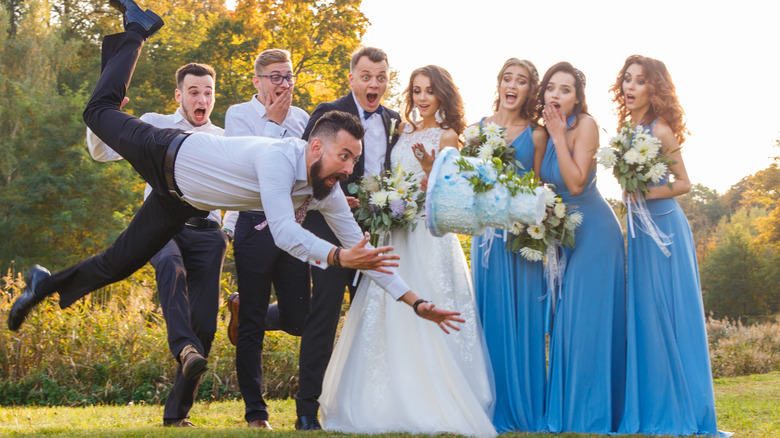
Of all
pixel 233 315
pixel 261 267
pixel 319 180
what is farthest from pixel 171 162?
pixel 233 315

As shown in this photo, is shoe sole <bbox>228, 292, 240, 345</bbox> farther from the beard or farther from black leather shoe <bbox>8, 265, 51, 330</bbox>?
the beard

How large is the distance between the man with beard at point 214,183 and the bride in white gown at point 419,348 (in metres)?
0.92

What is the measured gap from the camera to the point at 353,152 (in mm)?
4496

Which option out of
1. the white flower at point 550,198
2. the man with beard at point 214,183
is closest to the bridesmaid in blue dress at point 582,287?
the white flower at point 550,198

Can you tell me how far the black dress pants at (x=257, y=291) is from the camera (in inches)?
233

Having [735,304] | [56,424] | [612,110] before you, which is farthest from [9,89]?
[735,304]

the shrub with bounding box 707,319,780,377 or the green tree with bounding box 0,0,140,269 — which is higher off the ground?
the green tree with bounding box 0,0,140,269

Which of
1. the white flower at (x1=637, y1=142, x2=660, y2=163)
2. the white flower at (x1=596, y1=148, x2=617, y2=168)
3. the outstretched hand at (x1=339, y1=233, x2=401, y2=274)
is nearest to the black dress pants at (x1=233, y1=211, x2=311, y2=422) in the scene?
the outstretched hand at (x1=339, y1=233, x2=401, y2=274)

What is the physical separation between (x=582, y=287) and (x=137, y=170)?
3482mm

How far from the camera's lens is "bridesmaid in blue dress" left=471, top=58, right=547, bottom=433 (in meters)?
5.84

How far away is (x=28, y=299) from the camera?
18.7 ft

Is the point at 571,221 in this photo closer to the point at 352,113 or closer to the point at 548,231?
the point at 548,231

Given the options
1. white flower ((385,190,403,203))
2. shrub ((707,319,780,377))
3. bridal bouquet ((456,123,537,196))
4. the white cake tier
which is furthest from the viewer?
shrub ((707,319,780,377))

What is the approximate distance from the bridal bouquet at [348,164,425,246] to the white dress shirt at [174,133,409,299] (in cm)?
84
